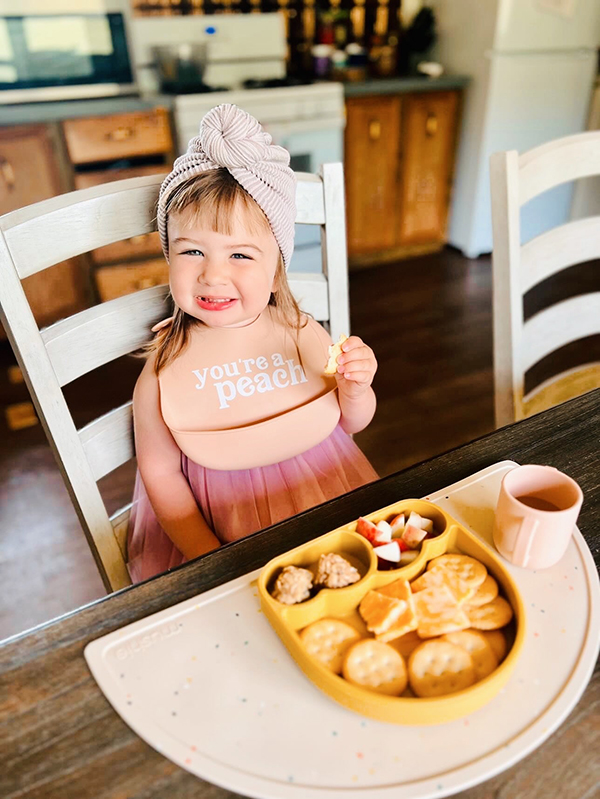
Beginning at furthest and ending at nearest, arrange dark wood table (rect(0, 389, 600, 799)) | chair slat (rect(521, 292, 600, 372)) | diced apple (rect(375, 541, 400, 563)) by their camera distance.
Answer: chair slat (rect(521, 292, 600, 372)) → diced apple (rect(375, 541, 400, 563)) → dark wood table (rect(0, 389, 600, 799))

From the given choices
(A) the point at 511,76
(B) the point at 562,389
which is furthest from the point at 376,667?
(A) the point at 511,76

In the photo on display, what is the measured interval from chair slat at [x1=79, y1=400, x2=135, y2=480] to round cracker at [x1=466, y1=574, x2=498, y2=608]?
0.51 meters

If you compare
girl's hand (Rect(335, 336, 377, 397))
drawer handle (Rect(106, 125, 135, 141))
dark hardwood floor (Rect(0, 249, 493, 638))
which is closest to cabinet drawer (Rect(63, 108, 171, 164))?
drawer handle (Rect(106, 125, 135, 141))

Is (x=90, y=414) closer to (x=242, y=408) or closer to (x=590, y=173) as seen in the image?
(x=242, y=408)

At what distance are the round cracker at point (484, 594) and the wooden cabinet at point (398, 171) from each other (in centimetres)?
258

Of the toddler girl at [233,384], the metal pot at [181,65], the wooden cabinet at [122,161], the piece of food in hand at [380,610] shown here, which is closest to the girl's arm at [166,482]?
the toddler girl at [233,384]

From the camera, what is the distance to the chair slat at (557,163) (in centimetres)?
92

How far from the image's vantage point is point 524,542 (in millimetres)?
560

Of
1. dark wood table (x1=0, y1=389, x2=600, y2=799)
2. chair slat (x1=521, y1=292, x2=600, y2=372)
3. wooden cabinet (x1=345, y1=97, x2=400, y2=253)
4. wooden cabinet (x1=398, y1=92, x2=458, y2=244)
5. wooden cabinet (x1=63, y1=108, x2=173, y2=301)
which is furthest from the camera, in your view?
wooden cabinet (x1=398, y1=92, x2=458, y2=244)

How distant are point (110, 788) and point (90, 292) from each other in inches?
87.0

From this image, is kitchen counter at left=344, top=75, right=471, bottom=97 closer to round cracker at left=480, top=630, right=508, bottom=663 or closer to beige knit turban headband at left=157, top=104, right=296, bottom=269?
beige knit turban headband at left=157, top=104, right=296, bottom=269

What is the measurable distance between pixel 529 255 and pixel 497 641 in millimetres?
670

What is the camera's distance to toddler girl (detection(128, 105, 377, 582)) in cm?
69

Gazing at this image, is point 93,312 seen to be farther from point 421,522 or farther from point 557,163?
Result: point 557,163
